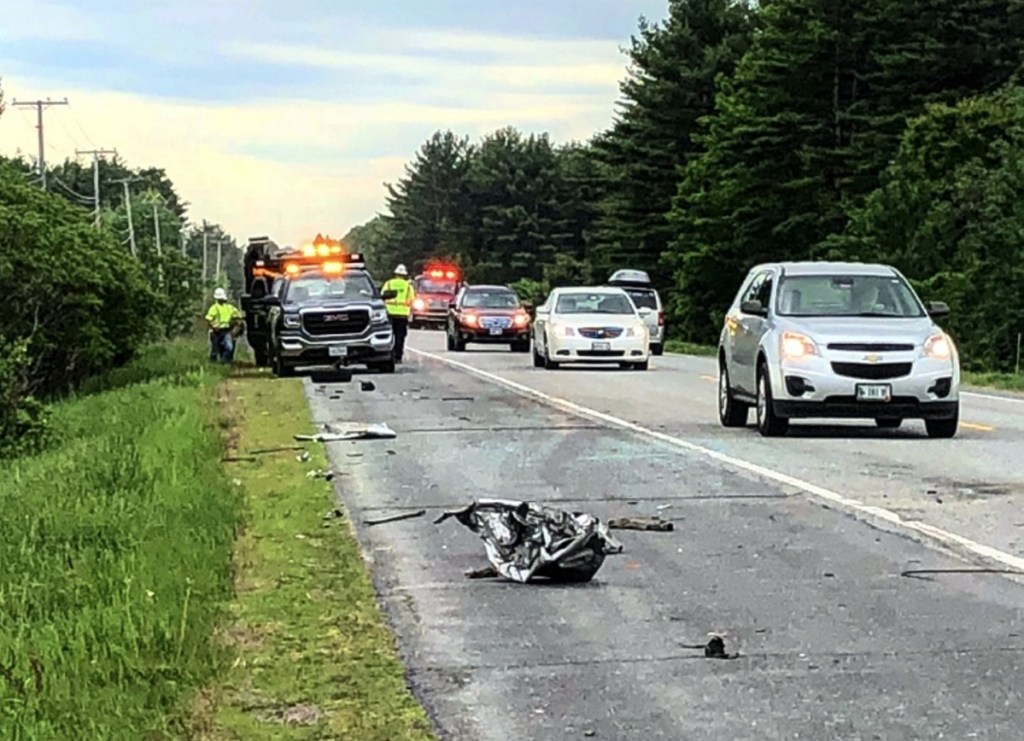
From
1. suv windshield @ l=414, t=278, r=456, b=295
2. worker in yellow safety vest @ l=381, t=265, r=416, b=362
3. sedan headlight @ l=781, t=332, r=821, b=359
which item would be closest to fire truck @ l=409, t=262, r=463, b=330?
suv windshield @ l=414, t=278, r=456, b=295

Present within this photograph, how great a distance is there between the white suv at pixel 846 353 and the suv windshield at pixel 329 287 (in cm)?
1392

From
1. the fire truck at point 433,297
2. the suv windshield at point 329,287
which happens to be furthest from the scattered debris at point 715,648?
the fire truck at point 433,297

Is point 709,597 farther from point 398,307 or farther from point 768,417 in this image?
point 398,307

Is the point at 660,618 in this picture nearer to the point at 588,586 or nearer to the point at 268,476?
the point at 588,586

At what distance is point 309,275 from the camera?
32.8 m

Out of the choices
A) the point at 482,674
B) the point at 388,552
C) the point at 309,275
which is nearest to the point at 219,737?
the point at 482,674

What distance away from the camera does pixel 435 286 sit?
7088cm

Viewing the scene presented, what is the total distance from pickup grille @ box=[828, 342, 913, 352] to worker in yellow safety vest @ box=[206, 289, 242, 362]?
20.8m

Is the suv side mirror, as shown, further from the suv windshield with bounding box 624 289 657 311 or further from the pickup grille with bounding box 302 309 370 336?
the suv windshield with bounding box 624 289 657 311

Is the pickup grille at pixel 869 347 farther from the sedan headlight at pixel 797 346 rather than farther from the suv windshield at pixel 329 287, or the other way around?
the suv windshield at pixel 329 287

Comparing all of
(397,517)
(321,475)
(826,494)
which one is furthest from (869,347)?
(397,517)

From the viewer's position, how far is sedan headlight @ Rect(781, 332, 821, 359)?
1780cm

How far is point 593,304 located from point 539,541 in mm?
24142

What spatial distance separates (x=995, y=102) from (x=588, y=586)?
143 ft
